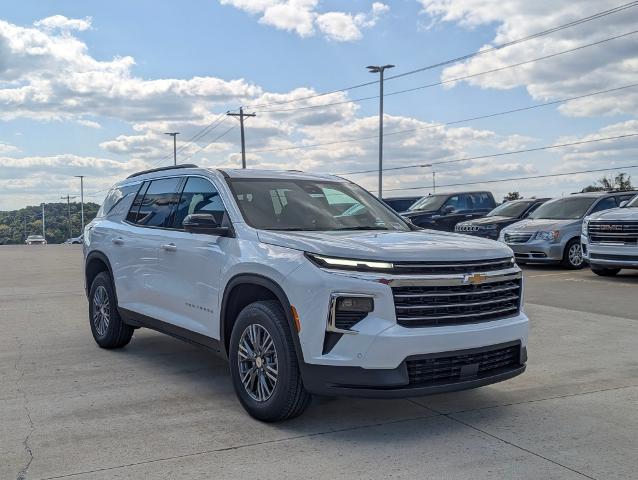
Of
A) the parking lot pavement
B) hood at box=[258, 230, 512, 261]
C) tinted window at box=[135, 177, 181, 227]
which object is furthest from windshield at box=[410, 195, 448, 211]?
hood at box=[258, 230, 512, 261]

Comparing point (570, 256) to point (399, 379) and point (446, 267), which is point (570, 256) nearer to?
point (446, 267)

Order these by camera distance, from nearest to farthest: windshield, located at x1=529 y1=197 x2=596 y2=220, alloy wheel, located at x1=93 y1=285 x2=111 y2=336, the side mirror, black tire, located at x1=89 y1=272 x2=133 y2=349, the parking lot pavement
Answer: the parking lot pavement, the side mirror, black tire, located at x1=89 y1=272 x2=133 y2=349, alloy wheel, located at x1=93 y1=285 x2=111 y2=336, windshield, located at x1=529 y1=197 x2=596 y2=220

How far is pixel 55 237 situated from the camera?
127m

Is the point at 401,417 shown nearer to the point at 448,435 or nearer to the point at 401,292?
the point at 448,435

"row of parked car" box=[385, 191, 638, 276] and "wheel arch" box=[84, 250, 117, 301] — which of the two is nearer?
"wheel arch" box=[84, 250, 117, 301]

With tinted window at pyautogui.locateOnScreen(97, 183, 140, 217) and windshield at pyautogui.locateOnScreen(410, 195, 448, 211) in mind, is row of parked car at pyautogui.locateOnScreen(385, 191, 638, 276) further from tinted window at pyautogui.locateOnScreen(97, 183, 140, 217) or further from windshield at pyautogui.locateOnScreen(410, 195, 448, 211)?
tinted window at pyautogui.locateOnScreen(97, 183, 140, 217)

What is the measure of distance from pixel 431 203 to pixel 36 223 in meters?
128

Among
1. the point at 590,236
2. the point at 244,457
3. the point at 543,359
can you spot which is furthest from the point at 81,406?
the point at 590,236

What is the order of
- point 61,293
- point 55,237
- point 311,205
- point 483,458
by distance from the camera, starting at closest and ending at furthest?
point 483,458 → point 311,205 → point 61,293 → point 55,237

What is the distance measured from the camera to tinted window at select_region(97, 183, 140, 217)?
7434 millimetres

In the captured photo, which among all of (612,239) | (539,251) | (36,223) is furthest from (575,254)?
(36,223)

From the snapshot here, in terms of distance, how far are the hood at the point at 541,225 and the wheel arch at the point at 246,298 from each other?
11904 mm

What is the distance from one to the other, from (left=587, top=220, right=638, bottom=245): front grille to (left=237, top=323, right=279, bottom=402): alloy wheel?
9750 millimetres

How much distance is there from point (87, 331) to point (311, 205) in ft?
13.9
